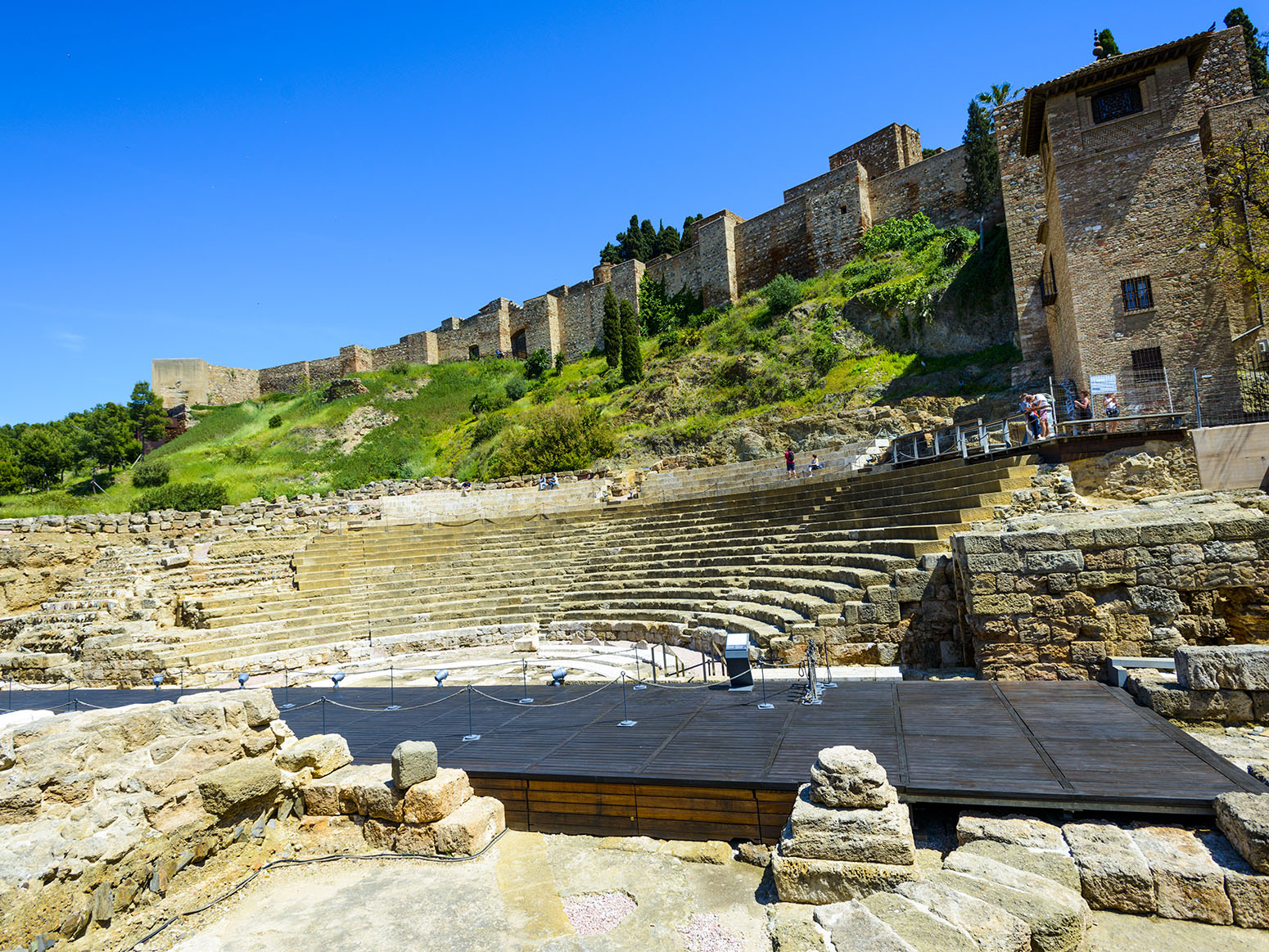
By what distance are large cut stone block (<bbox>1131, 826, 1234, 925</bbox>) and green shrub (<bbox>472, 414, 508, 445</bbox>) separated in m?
30.5

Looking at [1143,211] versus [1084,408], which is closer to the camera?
[1084,408]

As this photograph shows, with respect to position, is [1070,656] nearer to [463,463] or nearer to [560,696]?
[560,696]

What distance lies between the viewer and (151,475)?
32.4 meters

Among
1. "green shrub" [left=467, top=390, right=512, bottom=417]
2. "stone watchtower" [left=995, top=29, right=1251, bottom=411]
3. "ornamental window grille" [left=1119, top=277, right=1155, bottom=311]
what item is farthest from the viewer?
"green shrub" [left=467, top=390, right=512, bottom=417]

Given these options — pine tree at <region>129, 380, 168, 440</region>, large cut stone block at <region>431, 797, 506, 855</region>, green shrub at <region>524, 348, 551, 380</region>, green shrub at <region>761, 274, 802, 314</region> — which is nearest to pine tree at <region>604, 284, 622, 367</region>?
green shrub at <region>524, 348, 551, 380</region>

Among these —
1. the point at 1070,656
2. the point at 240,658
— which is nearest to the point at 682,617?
the point at 1070,656

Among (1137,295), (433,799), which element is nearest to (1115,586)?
(433,799)

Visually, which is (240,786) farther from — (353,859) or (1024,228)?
(1024,228)

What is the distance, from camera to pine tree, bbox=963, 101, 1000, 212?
2709 centimetres

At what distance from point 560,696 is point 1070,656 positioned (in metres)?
5.54

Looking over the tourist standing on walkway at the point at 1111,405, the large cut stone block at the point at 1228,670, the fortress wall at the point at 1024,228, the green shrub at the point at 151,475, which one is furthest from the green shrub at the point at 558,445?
the large cut stone block at the point at 1228,670

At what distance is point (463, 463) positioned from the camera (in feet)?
105

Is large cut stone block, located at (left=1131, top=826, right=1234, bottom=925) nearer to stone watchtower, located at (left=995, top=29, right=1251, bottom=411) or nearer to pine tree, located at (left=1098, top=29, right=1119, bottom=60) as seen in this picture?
stone watchtower, located at (left=995, top=29, right=1251, bottom=411)

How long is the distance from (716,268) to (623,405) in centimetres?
1115
